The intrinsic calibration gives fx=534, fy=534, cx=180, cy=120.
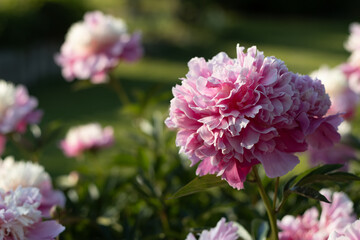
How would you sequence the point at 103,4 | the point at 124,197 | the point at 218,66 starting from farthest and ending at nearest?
the point at 103,4
the point at 124,197
the point at 218,66

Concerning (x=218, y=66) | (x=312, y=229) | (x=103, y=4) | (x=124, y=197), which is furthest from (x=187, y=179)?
(x=103, y=4)

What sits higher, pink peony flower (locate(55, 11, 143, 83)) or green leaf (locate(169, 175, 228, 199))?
pink peony flower (locate(55, 11, 143, 83))

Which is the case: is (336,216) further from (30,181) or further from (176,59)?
(176,59)

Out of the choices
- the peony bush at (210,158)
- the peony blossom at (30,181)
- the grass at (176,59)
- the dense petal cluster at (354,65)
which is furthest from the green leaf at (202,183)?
the grass at (176,59)

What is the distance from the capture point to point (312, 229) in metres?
0.87

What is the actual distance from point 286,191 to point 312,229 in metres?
0.13

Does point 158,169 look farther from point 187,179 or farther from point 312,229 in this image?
point 312,229

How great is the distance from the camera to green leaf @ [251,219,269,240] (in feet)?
2.82

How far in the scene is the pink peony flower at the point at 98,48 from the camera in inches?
60.2

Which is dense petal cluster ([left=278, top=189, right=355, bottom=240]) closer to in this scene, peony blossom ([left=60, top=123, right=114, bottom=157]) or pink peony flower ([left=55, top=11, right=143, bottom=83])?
pink peony flower ([left=55, top=11, right=143, bottom=83])

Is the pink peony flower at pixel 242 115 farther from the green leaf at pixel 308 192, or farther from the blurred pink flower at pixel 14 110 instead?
the blurred pink flower at pixel 14 110

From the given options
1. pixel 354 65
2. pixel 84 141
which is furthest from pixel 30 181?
pixel 354 65

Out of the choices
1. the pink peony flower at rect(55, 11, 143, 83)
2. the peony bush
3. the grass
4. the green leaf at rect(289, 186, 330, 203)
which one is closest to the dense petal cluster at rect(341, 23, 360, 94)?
the peony bush

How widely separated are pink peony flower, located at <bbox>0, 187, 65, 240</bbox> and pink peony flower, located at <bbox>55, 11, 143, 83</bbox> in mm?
732
